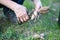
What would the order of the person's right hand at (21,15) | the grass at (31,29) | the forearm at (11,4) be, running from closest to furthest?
the person's right hand at (21,15), the forearm at (11,4), the grass at (31,29)

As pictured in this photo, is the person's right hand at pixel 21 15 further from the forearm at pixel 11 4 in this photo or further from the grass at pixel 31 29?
the grass at pixel 31 29

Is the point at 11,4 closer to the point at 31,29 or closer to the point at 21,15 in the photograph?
the point at 21,15

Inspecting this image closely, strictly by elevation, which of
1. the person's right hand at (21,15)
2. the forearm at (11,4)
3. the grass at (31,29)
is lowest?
the grass at (31,29)

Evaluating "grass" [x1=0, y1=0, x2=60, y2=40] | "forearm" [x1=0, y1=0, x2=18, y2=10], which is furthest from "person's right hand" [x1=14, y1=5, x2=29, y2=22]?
"grass" [x1=0, y1=0, x2=60, y2=40]

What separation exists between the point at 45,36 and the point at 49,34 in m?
0.05

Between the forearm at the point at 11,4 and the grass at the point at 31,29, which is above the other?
the forearm at the point at 11,4

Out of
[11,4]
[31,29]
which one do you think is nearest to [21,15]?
[11,4]

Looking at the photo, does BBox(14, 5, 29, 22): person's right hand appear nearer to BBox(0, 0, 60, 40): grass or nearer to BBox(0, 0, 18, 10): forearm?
BBox(0, 0, 18, 10): forearm

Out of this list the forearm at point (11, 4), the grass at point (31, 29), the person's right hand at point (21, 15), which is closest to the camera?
the person's right hand at point (21, 15)

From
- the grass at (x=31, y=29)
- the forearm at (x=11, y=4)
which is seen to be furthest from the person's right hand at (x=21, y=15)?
the grass at (x=31, y=29)

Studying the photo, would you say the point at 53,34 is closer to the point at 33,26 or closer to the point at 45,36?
the point at 45,36

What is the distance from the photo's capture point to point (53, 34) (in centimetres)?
235

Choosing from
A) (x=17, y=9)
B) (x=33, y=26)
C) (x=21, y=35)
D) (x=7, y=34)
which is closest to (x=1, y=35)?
(x=7, y=34)

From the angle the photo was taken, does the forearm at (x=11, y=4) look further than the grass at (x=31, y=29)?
No
